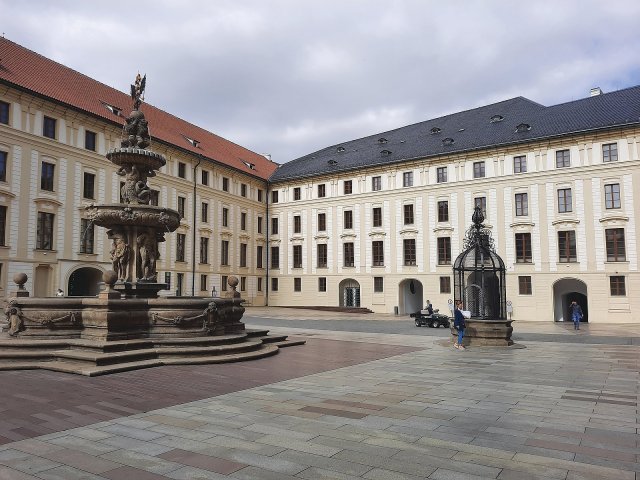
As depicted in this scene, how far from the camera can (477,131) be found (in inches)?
1550

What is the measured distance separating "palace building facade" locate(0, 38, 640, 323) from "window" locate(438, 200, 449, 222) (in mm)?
108

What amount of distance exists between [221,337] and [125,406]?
5.38 metres

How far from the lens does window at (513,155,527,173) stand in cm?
3578

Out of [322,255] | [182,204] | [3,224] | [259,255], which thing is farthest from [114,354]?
[259,255]

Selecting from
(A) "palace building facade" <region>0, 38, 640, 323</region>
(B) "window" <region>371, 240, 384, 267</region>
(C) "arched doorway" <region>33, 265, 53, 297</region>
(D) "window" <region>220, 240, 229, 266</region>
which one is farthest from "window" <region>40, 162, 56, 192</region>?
(B) "window" <region>371, 240, 384, 267</region>

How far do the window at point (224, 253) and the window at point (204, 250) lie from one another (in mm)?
1743

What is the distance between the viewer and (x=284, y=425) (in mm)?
6039

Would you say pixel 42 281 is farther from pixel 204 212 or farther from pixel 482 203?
pixel 482 203

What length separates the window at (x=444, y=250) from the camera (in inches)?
1507

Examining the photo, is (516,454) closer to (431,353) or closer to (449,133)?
(431,353)

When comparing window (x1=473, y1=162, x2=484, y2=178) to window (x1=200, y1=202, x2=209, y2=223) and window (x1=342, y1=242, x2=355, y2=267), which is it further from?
window (x1=200, y1=202, x2=209, y2=223)

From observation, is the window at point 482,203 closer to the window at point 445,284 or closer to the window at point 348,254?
the window at point 445,284

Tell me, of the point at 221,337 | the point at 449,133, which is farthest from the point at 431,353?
the point at 449,133

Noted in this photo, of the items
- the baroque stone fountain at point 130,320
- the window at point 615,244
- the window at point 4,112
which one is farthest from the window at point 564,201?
the window at point 4,112
